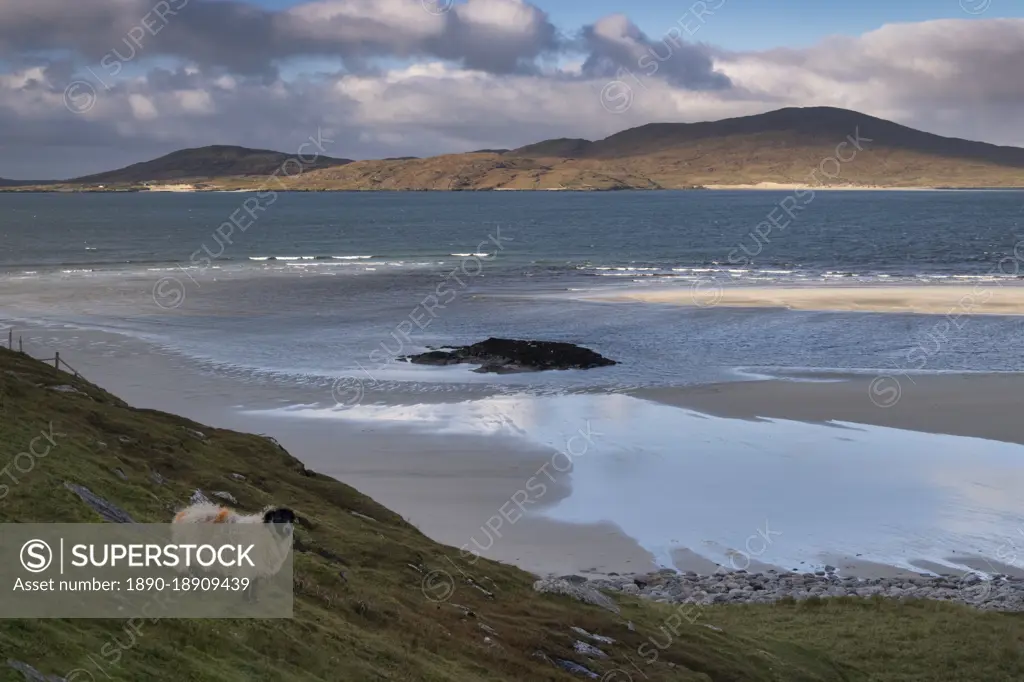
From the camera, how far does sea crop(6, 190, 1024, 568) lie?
26172 mm

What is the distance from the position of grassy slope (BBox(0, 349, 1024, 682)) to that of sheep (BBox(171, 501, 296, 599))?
739 mm

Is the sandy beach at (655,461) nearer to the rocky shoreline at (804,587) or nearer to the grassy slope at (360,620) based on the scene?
the rocky shoreline at (804,587)

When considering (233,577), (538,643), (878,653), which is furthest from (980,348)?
(233,577)

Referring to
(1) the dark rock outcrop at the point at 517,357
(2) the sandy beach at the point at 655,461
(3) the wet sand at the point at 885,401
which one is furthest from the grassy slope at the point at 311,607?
(1) the dark rock outcrop at the point at 517,357

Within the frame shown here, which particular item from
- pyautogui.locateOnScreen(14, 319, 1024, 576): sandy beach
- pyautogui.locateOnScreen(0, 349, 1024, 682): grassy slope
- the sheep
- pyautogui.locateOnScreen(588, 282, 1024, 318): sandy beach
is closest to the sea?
pyautogui.locateOnScreen(14, 319, 1024, 576): sandy beach

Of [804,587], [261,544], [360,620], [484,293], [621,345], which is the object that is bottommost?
[804,587]

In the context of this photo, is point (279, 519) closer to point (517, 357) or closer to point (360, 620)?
point (360, 620)

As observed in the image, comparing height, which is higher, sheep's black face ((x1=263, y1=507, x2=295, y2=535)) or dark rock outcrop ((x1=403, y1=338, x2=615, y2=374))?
sheep's black face ((x1=263, y1=507, x2=295, y2=535))

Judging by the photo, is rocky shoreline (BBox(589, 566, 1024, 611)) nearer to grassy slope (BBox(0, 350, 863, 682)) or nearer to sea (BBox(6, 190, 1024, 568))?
sea (BBox(6, 190, 1024, 568))

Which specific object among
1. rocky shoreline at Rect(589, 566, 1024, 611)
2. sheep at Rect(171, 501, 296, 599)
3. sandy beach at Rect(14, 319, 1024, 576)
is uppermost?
sheep at Rect(171, 501, 296, 599)

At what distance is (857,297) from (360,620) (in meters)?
64.7

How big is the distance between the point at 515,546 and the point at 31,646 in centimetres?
1513

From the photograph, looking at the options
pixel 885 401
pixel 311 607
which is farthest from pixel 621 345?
pixel 311 607

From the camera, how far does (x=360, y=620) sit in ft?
45.7
